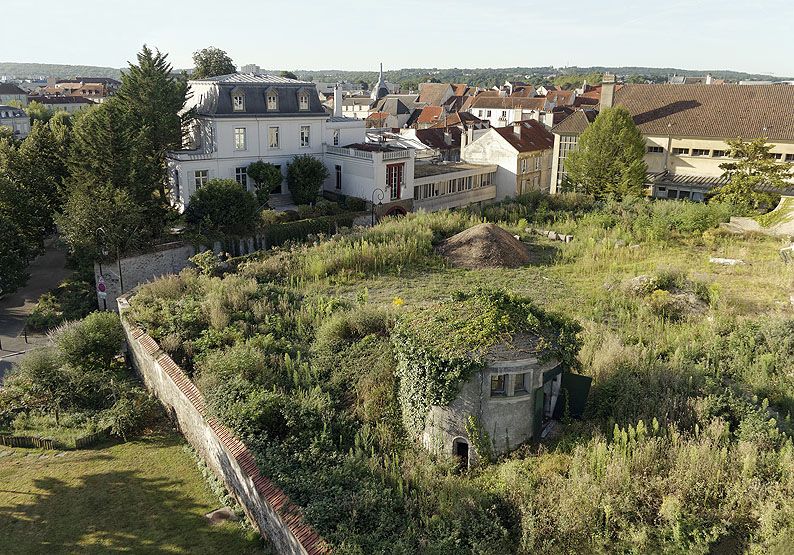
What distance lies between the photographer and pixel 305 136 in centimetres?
3750

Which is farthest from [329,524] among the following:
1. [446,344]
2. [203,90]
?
[203,90]

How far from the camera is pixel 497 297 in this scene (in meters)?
12.0

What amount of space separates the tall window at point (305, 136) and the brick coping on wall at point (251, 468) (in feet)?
80.2

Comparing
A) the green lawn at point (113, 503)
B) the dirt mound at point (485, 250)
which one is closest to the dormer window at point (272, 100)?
the dirt mound at point (485, 250)

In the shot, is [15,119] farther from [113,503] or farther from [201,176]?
[113,503]

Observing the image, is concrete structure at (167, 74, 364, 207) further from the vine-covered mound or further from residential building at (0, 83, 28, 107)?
residential building at (0, 83, 28, 107)

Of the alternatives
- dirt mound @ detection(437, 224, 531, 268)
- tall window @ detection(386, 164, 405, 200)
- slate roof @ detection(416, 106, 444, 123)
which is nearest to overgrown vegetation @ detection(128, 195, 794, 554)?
dirt mound @ detection(437, 224, 531, 268)

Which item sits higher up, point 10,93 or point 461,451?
point 10,93

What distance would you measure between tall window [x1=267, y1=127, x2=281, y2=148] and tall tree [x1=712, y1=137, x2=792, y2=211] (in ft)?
87.4

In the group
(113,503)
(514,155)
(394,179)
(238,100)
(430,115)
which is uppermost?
(430,115)

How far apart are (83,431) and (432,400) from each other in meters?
9.18

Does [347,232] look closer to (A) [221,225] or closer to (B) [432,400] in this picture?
(A) [221,225]

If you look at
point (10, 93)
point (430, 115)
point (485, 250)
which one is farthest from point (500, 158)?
point (10, 93)

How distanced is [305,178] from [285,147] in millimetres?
2893
